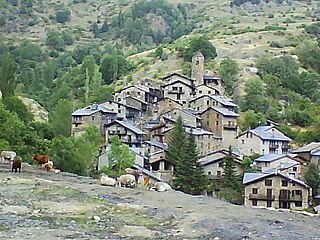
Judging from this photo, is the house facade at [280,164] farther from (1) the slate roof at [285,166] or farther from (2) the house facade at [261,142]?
(2) the house facade at [261,142]

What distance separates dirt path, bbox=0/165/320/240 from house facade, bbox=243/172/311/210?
3185cm

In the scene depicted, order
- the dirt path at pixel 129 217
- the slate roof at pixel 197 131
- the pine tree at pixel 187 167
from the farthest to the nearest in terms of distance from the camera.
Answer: the slate roof at pixel 197 131 → the pine tree at pixel 187 167 → the dirt path at pixel 129 217

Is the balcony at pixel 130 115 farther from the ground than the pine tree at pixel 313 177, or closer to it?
farther from the ground

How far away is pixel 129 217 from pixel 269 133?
51.0 meters

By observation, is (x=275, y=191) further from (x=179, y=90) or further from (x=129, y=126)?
(x=179, y=90)

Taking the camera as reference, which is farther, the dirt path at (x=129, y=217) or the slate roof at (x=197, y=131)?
the slate roof at (x=197, y=131)

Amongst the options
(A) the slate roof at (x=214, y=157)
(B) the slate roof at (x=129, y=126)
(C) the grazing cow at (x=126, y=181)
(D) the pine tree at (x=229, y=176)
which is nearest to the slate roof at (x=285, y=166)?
(D) the pine tree at (x=229, y=176)

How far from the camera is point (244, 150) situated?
216 ft

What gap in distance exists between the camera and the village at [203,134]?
171 ft

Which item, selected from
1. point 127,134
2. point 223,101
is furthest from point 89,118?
point 223,101

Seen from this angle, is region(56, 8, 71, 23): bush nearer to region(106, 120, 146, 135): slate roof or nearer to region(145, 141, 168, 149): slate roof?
region(106, 120, 146, 135): slate roof

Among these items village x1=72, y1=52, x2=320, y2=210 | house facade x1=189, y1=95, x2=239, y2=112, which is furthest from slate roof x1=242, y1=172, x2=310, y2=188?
house facade x1=189, y1=95, x2=239, y2=112

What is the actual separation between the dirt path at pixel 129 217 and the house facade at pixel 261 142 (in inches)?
1788

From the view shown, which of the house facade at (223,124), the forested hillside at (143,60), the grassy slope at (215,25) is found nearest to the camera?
the forested hillside at (143,60)
